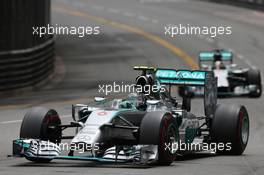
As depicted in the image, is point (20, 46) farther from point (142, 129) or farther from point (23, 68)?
point (142, 129)

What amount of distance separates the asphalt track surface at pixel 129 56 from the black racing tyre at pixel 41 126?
0.48m

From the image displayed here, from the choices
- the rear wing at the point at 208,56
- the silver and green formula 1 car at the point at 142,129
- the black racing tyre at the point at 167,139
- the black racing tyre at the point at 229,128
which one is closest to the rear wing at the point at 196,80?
the silver and green formula 1 car at the point at 142,129

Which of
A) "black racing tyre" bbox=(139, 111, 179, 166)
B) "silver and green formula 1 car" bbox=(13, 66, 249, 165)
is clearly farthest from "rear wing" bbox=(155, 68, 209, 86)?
"black racing tyre" bbox=(139, 111, 179, 166)

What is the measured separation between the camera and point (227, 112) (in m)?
17.5

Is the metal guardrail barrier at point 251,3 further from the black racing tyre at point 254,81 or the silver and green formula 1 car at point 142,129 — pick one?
the silver and green formula 1 car at point 142,129

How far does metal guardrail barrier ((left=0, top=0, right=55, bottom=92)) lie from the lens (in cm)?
3409

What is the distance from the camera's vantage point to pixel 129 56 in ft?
168

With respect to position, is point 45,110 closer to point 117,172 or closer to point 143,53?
point 117,172

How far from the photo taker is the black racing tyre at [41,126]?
16.1m

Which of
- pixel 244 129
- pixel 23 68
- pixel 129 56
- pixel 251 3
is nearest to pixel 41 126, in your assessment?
pixel 244 129

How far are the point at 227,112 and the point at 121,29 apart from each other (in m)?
46.3

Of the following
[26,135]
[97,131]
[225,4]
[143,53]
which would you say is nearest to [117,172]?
[97,131]

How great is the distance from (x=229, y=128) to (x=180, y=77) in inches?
66.8

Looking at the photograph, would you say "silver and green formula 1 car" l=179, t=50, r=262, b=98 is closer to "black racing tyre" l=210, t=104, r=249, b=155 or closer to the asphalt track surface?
the asphalt track surface
